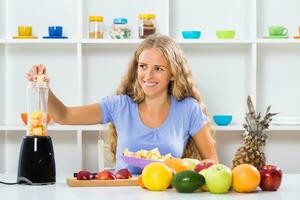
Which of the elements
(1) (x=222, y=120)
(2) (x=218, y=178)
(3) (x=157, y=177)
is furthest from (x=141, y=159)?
(1) (x=222, y=120)

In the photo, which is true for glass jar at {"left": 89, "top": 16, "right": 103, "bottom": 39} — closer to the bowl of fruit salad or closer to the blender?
the bowl of fruit salad

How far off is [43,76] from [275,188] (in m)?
0.94

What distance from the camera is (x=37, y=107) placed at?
2.46m

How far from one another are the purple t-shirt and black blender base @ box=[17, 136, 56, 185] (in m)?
0.69

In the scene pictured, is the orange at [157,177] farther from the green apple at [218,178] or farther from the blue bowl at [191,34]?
the blue bowl at [191,34]

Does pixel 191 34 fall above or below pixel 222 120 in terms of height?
above

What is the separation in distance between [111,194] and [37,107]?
1.80 feet

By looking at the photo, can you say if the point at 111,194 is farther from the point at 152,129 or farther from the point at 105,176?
the point at 152,129

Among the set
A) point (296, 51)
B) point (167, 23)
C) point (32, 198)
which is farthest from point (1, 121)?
point (32, 198)

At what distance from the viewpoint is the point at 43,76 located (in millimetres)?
2520

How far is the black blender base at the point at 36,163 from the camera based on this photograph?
2.34m

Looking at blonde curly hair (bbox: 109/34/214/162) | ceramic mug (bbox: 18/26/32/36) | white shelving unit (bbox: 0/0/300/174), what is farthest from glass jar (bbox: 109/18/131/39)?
blonde curly hair (bbox: 109/34/214/162)

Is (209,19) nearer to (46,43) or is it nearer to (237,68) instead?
(237,68)

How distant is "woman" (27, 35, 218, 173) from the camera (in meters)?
3.12
